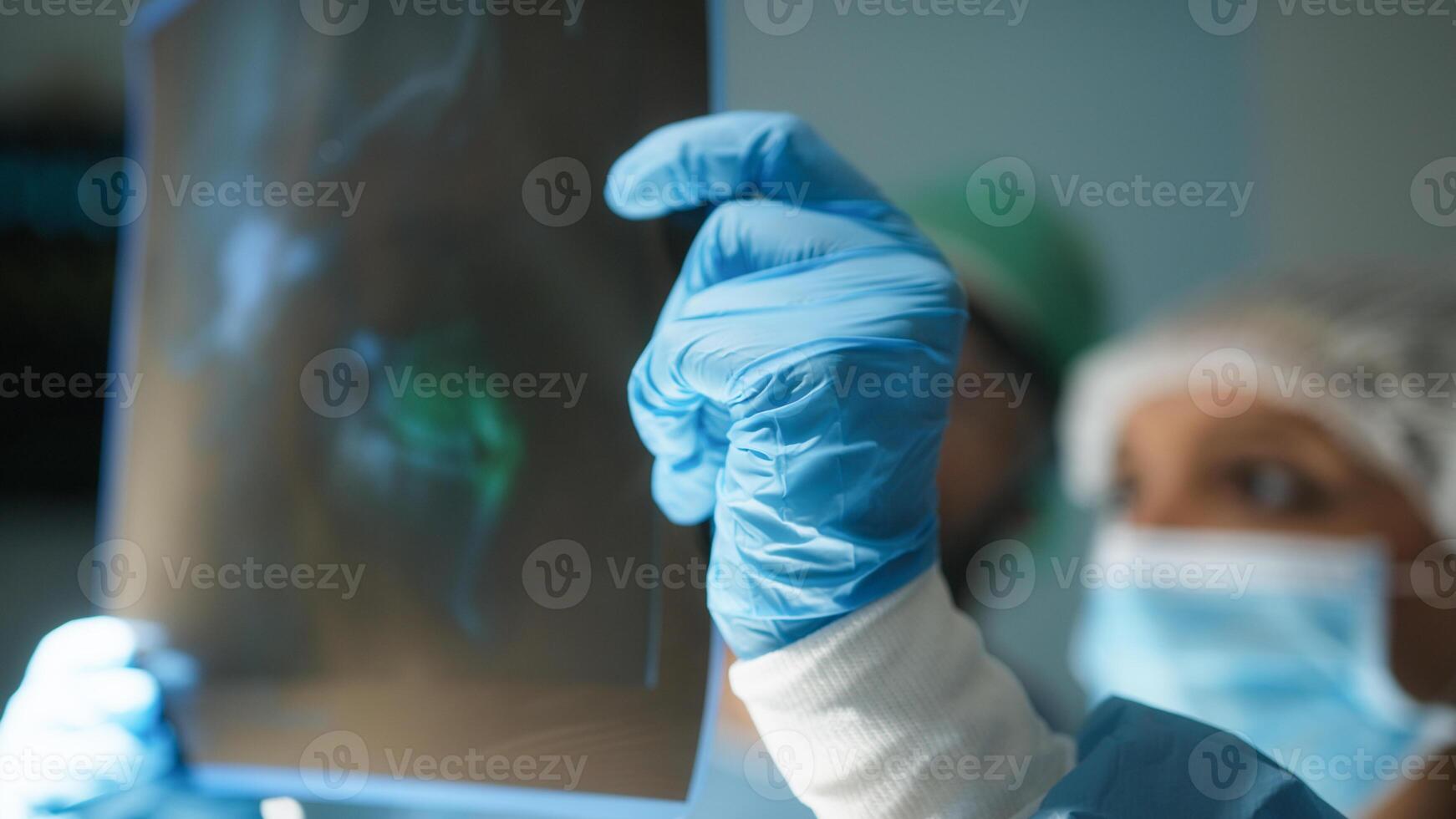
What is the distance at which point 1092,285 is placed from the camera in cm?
102

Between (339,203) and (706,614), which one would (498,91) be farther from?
(706,614)

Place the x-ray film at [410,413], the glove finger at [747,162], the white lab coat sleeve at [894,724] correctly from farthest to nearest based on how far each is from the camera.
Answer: the x-ray film at [410,413] → the glove finger at [747,162] → the white lab coat sleeve at [894,724]

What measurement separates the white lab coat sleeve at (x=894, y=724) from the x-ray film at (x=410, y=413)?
0.21 m

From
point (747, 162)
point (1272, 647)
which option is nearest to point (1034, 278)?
point (747, 162)

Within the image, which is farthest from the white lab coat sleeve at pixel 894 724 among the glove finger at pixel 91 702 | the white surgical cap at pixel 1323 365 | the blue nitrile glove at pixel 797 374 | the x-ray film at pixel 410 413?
the glove finger at pixel 91 702

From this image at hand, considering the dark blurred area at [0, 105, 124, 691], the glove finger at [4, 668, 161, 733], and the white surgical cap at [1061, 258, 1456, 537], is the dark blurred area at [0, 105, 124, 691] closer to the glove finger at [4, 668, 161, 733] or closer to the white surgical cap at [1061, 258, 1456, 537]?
the glove finger at [4, 668, 161, 733]

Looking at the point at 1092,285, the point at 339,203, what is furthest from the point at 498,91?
the point at 1092,285

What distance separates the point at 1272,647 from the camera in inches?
37.8

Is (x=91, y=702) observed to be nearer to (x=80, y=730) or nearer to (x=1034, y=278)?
(x=80, y=730)

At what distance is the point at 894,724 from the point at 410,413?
25.7 inches

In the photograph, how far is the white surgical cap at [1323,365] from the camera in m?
0.94

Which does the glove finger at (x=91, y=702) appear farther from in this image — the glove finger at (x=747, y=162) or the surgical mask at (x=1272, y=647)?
the surgical mask at (x=1272, y=647)

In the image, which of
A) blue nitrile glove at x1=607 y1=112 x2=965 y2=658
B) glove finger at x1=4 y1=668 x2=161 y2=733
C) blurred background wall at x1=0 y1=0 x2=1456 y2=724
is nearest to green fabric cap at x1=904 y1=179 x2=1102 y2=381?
blurred background wall at x1=0 y1=0 x2=1456 y2=724

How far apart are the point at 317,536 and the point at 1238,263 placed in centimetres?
112
